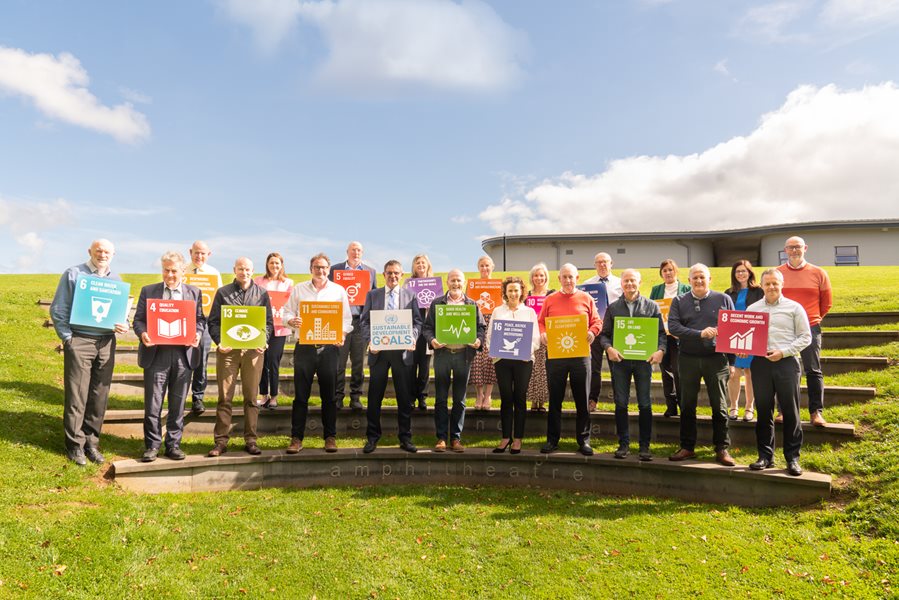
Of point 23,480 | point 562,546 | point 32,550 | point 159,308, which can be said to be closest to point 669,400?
point 562,546

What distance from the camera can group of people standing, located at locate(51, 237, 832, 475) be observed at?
6.69m

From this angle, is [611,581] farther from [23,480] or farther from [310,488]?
[23,480]

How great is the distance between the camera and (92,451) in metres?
6.93

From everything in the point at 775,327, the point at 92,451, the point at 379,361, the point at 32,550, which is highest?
the point at 775,327

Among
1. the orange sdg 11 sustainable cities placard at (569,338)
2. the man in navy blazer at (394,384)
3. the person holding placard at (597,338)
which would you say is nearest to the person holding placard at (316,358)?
the man in navy blazer at (394,384)

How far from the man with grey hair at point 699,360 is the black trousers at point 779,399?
1.35 feet

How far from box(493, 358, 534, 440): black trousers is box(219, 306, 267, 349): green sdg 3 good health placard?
3.38 m

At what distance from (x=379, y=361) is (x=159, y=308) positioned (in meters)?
3.04

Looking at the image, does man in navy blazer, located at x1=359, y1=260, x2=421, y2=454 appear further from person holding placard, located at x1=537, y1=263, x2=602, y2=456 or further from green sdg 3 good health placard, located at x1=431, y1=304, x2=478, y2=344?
person holding placard, located at x1=537, y1=263, x2=602, y2=456

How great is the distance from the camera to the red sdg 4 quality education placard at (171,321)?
22.5ft

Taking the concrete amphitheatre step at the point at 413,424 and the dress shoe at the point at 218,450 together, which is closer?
the dress shoe at the point at 218,450

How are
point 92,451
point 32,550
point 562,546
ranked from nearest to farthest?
point 32,550 → point 562,546 → point 92,451

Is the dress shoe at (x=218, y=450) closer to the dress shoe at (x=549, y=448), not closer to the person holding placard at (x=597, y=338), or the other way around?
the dress shoe at (x=549, y=448)

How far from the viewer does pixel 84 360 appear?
6.89m
